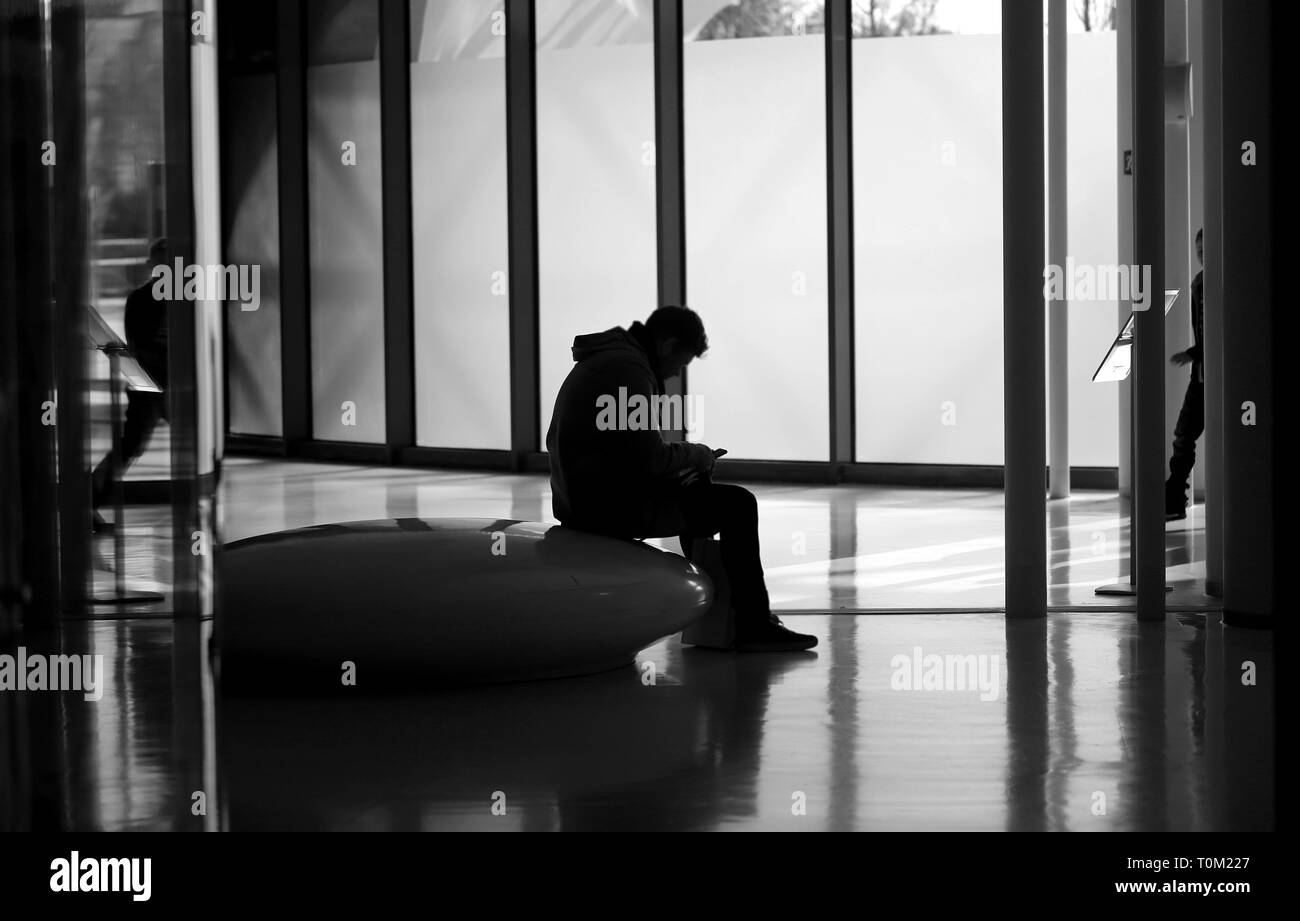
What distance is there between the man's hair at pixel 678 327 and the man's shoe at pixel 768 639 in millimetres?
965

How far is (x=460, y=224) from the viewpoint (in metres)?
12.9

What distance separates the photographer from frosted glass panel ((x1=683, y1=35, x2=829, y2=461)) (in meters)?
11.3

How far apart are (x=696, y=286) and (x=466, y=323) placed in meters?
2.31

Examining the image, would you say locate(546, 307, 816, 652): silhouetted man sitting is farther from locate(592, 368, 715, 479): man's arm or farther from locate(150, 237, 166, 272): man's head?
locate(150, 237, 166, 272): man's head

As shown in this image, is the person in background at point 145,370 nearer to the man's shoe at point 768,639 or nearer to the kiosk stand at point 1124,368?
the man's shoe at point 768,639

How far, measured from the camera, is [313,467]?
13242mm

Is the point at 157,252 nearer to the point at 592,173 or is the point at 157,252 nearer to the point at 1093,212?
the point at 1093,212

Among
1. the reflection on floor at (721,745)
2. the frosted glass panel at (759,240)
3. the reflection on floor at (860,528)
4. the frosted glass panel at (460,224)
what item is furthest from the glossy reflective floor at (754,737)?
the frosted glass panel at (460,224)

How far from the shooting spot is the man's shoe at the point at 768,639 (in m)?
Result: 5.04

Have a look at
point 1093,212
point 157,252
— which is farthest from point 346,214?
point 157,252

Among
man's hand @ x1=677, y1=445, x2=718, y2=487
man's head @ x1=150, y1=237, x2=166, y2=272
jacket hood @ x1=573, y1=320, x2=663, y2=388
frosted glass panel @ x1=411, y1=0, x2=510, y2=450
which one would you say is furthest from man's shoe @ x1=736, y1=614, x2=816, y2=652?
frosted glass panel @ x1=411, y1=0, x2=510, y2=450

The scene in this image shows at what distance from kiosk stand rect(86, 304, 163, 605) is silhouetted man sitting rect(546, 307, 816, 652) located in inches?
96.4

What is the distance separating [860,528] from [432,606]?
4550mm

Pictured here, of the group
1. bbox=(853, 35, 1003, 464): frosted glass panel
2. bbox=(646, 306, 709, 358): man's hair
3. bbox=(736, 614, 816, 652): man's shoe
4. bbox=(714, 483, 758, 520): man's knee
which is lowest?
bbox=(736, 614, 816, 652): man's shoe
